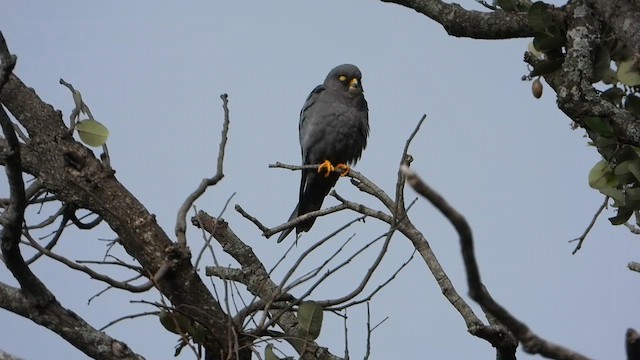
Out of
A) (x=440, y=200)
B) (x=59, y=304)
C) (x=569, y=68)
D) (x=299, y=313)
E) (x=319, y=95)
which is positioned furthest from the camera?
(x=319, y=95)

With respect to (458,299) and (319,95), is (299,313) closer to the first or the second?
(458,299)

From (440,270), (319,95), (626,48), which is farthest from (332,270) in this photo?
(319,95)

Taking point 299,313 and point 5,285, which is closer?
point 5,285

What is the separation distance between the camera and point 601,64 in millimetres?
3523

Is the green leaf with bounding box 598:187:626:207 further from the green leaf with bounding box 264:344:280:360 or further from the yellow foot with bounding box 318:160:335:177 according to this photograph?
the yellow foot with bounding box 318:160:335:177

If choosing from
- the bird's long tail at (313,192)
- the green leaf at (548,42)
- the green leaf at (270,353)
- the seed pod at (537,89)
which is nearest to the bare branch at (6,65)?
the green leaf at (270,353)

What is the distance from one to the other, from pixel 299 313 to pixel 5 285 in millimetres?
922

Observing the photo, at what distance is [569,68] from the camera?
11.1 ft

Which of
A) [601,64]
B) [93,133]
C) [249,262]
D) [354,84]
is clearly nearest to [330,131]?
[354,84]

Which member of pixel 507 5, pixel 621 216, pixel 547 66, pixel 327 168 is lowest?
pixel 621 216

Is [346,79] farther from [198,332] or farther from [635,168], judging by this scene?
[198,332]

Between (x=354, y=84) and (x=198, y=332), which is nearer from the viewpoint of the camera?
(x=198, y=332)

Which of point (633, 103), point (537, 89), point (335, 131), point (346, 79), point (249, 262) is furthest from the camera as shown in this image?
point (346, 79)

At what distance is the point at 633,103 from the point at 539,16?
0.53 metres
